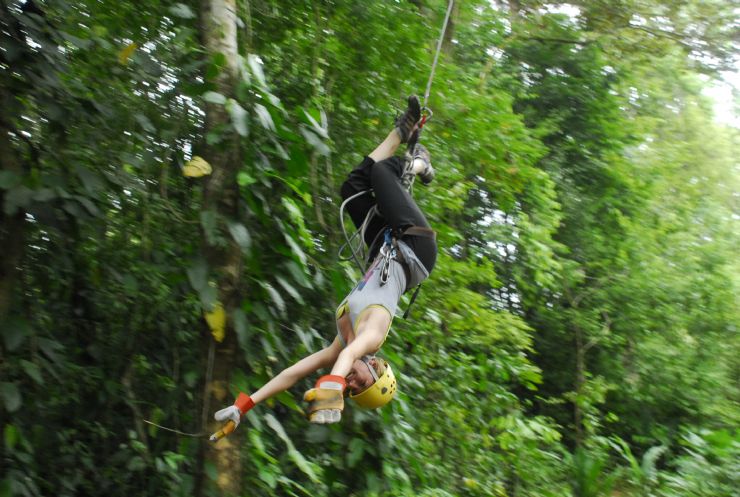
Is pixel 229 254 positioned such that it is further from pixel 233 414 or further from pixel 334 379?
pixel 334 379

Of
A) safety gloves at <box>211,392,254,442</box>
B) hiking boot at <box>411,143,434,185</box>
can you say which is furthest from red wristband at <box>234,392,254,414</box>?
hiking boot at <box>411,143,434,185</box>

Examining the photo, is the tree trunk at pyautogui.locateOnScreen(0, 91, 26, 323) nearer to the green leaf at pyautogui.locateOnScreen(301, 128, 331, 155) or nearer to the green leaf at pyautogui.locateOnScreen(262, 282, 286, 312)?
the green leaf at pyautogui.locateOnScreen(262, 282, 286, 312)

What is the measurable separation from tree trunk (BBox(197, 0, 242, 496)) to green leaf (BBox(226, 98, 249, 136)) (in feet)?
0.38

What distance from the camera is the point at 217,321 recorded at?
2961mm

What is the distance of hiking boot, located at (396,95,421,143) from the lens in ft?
10.5

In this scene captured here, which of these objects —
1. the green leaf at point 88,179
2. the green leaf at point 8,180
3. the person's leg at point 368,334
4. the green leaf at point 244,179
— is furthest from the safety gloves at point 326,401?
the green leaf at point 8,180

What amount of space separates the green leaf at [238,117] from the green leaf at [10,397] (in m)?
1.26

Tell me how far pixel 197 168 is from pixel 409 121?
884 millimetres

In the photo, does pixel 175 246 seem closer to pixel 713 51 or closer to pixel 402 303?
pixel 402 303

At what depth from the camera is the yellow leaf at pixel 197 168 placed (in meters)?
2.96

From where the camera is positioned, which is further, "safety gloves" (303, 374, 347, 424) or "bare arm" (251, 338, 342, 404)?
"bare arm" (251, 338, 342, 404)

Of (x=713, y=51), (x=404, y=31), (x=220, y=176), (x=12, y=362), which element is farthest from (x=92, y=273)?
(x=713, y=51)

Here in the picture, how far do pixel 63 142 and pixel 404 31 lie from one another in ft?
7.71

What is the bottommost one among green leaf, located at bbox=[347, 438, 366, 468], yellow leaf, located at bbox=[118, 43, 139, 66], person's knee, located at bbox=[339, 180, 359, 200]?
green leaf, located at bbox=[347, 438, 366, 468]
